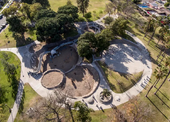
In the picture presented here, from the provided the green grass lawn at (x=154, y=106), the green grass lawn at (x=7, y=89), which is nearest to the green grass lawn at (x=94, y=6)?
the green grass lawn at (x=7, y=89)

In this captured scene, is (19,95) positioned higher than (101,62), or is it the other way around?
(101,62)

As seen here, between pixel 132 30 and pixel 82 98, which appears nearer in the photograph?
pixel 82 98

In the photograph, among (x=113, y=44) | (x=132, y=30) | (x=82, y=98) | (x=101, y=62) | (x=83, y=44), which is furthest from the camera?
(x=132, y=30)

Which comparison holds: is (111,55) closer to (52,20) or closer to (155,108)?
(155,108)

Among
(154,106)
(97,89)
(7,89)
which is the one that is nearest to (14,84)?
(7,89)

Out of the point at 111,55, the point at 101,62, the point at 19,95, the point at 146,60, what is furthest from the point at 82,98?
the point at 146,60
